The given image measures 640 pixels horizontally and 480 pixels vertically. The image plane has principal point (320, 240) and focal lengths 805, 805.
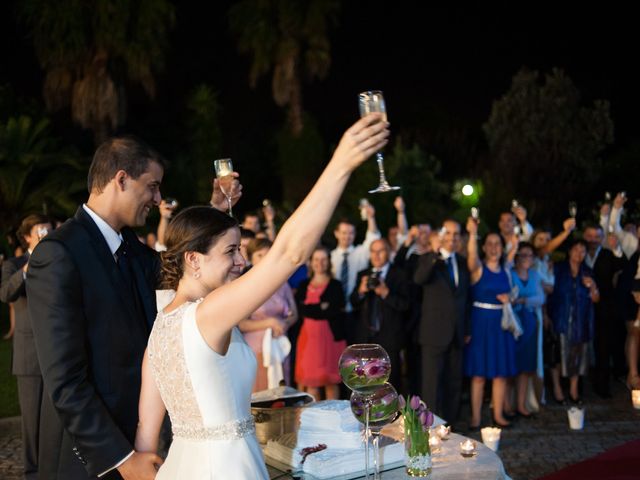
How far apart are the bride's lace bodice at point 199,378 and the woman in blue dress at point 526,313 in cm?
661

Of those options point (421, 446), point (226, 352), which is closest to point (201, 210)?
point (226, 352)

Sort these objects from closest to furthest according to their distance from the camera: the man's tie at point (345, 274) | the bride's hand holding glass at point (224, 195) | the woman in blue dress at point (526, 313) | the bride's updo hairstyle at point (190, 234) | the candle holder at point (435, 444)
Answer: the bride's updo hairstyle at point (190, 234)
the candle holder at point (435, 444)
the bride's hand holding glass at point (224, 195)
the woman in blue dress at point (526, 313)
the man's tie at point (345, 274)

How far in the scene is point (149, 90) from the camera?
2277 cm

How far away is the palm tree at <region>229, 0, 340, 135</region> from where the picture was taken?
26422mm

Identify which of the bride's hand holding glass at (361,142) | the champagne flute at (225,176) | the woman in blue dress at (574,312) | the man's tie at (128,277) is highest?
the champagne flute at (225,176)

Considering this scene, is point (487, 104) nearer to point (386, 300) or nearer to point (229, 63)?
point (229, 63)

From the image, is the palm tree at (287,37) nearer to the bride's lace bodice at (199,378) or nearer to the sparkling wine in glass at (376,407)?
the sparkling wine in glass at (376,407)

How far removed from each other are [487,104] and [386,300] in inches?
1547

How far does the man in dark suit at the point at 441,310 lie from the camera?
827 cm

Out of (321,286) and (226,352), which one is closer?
(226,352)

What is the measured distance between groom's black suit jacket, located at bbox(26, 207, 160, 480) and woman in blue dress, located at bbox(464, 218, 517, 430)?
5.69 meters

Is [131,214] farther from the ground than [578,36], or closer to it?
closer to it

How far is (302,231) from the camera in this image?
2.29 m

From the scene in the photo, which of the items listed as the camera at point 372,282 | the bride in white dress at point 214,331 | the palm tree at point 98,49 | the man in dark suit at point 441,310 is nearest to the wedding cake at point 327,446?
the bride in white dress at point 214,331
